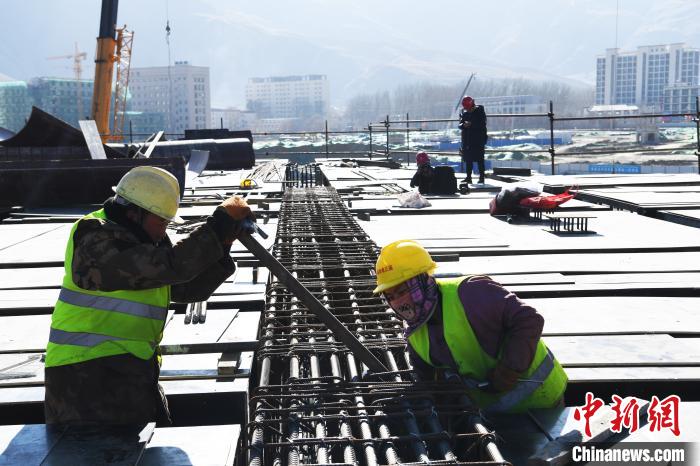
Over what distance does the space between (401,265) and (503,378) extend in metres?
0.68

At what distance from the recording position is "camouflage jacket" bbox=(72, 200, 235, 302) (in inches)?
140

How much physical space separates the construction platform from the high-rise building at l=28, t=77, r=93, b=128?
171874 mm

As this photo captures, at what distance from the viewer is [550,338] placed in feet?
16.1

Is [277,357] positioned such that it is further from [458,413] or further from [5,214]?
[5,214]

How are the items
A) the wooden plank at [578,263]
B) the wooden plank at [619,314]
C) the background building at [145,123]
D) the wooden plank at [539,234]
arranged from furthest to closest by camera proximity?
the background building at [145,123] < the wooden plank at [539,234] < the wooden plank at [578,263] < the wooden plank at [619,314]

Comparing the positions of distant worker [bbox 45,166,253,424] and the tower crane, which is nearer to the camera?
distant worker [bbox 45,166,253,424]

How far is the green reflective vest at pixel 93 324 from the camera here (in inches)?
144

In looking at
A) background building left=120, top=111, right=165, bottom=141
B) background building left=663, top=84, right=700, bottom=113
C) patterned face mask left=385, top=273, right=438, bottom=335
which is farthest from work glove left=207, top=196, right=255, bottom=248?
background building left=120, top=111, right=165, bottom=141

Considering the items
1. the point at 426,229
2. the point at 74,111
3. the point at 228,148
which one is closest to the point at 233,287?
the point at 426,229

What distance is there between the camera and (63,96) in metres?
174

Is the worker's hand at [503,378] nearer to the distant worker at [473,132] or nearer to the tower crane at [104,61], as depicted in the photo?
the distant worker at [473,132]

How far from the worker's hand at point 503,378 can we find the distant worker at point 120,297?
134 centimetres

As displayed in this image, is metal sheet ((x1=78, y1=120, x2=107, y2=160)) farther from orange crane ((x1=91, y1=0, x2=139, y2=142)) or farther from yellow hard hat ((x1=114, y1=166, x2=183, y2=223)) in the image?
yellow hard hat ((x1=114, y1=166, x2=183, y2=223))

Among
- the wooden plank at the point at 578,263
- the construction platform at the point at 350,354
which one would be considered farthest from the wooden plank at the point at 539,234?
the wooden plank at the point at 578,263
